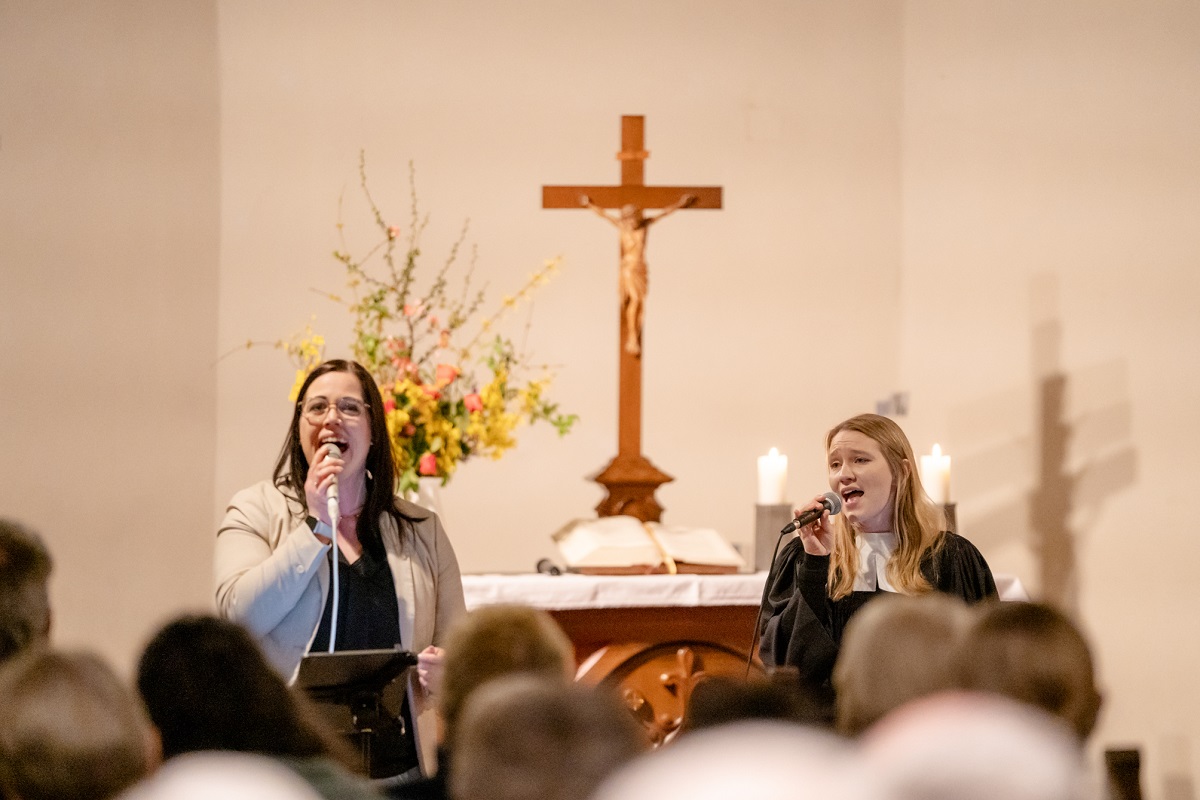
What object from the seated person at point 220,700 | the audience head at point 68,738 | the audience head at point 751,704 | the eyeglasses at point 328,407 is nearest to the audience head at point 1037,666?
the audience head at point 751,704

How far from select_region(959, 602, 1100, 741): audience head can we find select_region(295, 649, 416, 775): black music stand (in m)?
1.36

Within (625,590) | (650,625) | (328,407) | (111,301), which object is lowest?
(650,625)

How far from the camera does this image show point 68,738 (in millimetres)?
1674

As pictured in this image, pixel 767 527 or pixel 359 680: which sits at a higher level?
pixel 767 527

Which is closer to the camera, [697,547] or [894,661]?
[894,661]

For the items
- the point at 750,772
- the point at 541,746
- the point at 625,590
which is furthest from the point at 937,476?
the point at 750,772

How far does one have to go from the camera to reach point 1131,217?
5.49 m

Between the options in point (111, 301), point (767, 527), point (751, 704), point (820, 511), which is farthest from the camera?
point (111, 301)

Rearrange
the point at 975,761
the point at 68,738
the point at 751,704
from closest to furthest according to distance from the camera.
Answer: the point at 975,761 < the point at 68,738 < the point at 751,704

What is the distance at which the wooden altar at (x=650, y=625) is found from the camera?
4.52 m

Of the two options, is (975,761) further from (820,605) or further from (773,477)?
(773,477)

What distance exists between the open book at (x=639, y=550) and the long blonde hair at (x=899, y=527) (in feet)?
3.31

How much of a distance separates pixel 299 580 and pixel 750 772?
2118mm

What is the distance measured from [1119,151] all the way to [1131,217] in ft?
0.93
